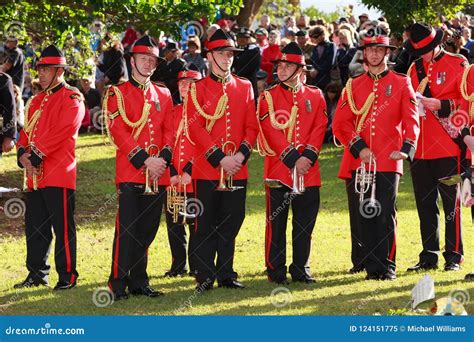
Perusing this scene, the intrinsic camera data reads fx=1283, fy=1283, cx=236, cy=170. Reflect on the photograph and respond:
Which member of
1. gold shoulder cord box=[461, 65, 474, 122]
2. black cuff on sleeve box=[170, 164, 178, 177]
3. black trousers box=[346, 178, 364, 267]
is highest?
gold shoulder cord box=[461, 65, 474, 122]

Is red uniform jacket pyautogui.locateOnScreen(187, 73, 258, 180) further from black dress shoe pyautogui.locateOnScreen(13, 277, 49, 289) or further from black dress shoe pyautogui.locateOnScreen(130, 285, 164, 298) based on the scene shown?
black dress shoe pyautogui.locateOnScreen(13, 277, 49, 289)

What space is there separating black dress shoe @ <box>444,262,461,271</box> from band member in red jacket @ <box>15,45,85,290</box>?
3.51 meters

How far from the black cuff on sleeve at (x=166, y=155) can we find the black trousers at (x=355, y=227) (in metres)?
1.98

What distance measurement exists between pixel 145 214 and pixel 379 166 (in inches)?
87.1

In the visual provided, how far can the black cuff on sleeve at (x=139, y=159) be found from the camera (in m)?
10.8

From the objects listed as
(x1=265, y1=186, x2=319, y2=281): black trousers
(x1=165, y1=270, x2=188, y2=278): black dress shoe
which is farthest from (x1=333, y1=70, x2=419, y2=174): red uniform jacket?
(x1=165, y1=270, x2=188, y2=278): black dress shoe

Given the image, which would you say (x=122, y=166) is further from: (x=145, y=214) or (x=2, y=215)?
(x=2, y=215)

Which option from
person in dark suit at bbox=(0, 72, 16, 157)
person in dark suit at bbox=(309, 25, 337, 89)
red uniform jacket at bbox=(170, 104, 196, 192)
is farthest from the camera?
person in dark suit at bbox=(309, 25, 337, 89)

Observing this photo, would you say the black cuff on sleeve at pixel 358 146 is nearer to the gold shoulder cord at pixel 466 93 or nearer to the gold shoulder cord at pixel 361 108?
the gold shoulder cord at pixel 361 108

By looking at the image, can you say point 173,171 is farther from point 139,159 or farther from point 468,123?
point 468,123

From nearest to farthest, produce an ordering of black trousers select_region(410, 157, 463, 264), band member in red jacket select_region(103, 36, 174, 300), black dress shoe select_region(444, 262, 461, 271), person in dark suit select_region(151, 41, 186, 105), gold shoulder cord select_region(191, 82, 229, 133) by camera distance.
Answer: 1. band member in red jacket select_region(103, 36, 174, 300)
2. gold shoulder cord select_region(191, 82, 229, 133)
3. black dress shoe select_region(444, 262, 461, 271)
4. black trousers select_region(410, 157, 463, 264)
5. person in dark suit select_region(151, 41, 186, 105)

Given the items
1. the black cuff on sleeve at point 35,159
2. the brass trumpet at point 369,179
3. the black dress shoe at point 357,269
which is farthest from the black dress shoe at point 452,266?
the black cuff on sleeve at point 35,159

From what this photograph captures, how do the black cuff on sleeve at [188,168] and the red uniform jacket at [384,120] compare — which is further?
the black cuff on sleeve at [188,168]

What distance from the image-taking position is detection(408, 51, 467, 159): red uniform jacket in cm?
1207
